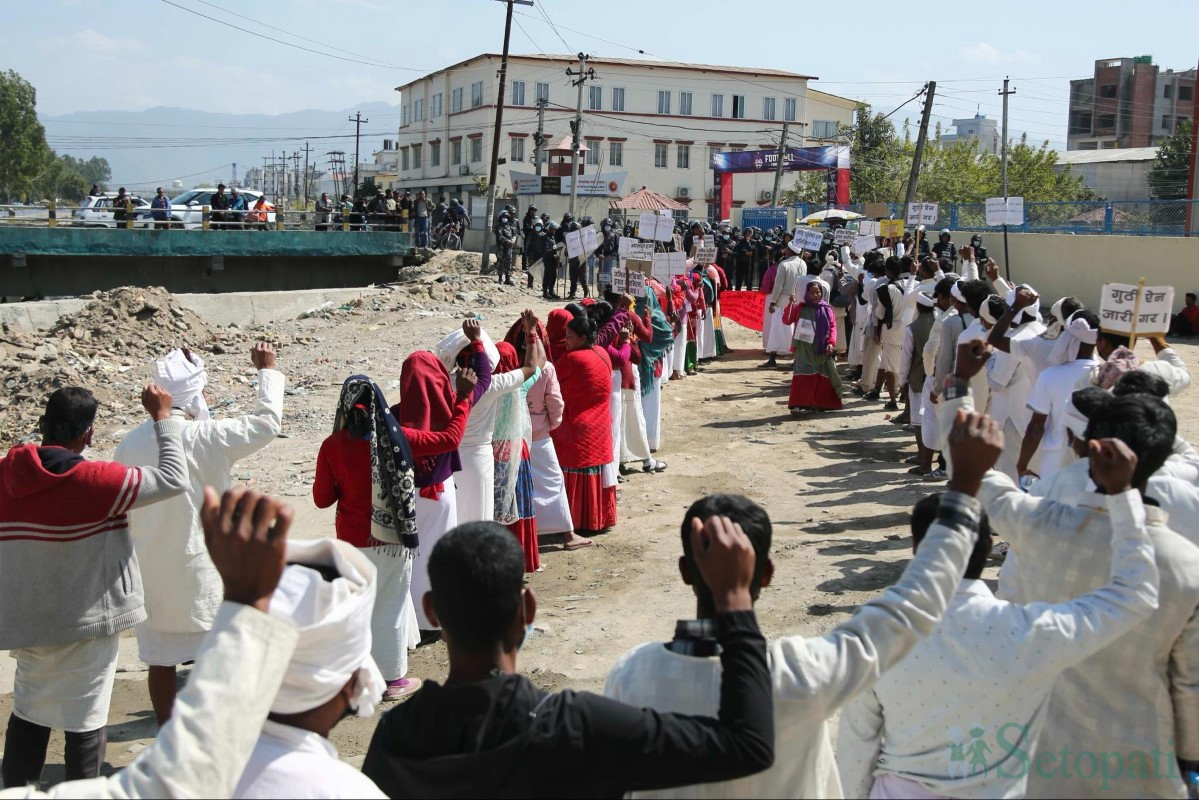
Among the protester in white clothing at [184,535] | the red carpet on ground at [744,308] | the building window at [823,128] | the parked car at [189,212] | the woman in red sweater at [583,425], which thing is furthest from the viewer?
the building window at [823,128]

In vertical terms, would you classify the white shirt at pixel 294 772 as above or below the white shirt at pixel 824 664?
below

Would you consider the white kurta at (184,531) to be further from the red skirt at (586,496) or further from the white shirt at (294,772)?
the red skirt at (586,496)

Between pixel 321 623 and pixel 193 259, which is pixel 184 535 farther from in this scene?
pixel 193 259

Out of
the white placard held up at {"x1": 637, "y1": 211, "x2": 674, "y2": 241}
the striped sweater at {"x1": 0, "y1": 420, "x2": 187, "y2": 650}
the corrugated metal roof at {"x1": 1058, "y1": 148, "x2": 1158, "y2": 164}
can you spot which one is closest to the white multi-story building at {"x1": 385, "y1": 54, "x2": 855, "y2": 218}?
the corrugated metal roof at {"x1": 1058, "y1": 148, "x2": 1158, "y2": 164}

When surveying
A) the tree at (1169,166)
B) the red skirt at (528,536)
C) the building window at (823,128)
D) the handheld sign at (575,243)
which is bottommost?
the red skirt at (528,536)

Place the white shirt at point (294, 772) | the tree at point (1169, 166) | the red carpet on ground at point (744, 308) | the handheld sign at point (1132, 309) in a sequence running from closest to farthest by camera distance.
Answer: the white shirt at point (294, 772), the handheld sign at point (1132, 309), the red carpet on ground at point (744, 308), the tree at point (1169, 166)

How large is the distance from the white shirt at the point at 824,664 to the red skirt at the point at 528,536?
4.91 metres

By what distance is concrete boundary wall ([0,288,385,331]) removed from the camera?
75.0 ft

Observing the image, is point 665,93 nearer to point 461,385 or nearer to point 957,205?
point 957,205

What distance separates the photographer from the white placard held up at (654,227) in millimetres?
14594

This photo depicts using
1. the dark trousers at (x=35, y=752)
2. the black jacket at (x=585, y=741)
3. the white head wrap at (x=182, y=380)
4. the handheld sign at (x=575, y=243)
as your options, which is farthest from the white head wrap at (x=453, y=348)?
the handheld sign at (x=575, y=243)

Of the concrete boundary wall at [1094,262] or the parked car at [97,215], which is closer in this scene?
the concrete boundary wall at [1094,262]

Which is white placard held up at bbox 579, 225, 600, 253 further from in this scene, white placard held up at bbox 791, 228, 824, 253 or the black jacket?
the black jacket

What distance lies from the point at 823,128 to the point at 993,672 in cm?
7746
